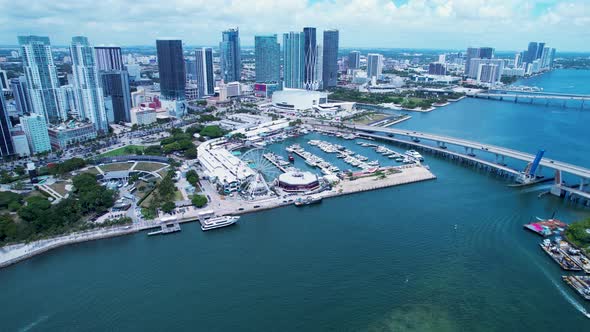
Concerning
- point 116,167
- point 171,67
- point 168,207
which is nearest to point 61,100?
point 171,67

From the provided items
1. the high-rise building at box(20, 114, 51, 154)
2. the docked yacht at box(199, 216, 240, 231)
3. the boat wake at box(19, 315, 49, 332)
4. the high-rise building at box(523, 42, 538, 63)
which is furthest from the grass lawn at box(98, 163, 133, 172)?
the high-rise building at box(523, 42, 538, 63)

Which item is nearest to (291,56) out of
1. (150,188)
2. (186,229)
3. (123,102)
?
(123,102)

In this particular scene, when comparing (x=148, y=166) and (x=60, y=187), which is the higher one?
(x=148, y=166)

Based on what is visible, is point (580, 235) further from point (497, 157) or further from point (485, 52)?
point (485, 52)

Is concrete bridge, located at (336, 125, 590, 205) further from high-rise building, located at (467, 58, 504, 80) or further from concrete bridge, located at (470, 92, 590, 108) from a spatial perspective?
high-rise building, located at (467, 58, 504, 80)

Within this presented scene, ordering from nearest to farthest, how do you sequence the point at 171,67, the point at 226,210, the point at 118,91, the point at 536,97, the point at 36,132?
the point at 226,210 < the point at 36,132 < the point at 118,91 < the point at 171,67 < the point at 536,97
